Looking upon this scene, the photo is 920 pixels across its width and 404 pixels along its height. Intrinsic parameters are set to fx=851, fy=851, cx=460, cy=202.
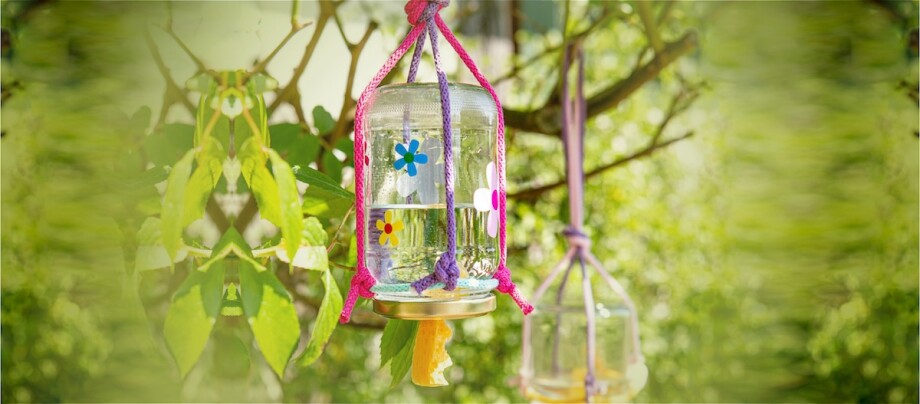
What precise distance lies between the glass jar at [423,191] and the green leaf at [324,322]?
10cm

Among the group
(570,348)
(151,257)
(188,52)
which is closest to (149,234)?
(151,257)

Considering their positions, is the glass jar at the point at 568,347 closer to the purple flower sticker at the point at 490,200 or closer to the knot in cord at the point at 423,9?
the purple flower sticker at the point at 490,200

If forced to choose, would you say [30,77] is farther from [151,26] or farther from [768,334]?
[768,334]

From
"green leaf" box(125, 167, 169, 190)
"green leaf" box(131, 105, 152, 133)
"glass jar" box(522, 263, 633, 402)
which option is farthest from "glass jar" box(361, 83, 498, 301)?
"glass jar" box(522, 263, 633, 402)

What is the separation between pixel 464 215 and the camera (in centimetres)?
106

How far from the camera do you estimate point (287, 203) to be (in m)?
1.02

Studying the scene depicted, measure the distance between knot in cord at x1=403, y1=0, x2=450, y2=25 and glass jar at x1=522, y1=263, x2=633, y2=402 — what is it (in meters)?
0.87

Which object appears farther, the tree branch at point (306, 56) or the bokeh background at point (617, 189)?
the bokeh background at point (617, 189)

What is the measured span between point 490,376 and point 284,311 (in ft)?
5.99

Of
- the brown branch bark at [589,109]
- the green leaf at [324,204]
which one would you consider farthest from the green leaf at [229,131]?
the brown branch bark at [589,109]

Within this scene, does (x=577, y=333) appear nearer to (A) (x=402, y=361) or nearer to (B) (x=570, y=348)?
(B) (x=570, y=348)

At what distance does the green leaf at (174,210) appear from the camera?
38.8 inches

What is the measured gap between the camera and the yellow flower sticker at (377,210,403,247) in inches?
40.6

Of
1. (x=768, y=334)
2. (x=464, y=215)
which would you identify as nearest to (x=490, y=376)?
(x=768, y=334)
